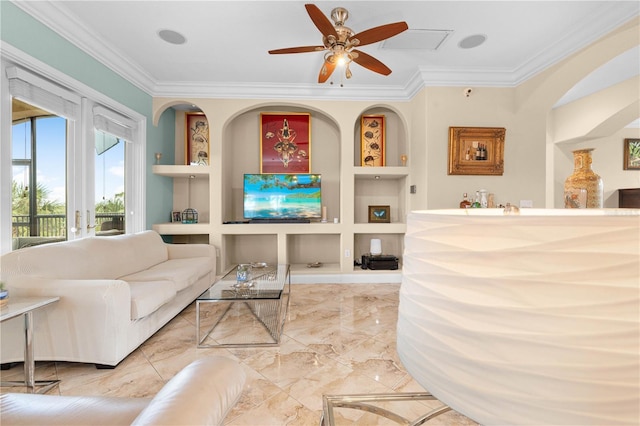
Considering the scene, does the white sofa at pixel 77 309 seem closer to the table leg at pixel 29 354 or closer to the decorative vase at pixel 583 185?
the table leg at pixel 29 354

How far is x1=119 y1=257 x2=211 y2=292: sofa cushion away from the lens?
2.69 meters

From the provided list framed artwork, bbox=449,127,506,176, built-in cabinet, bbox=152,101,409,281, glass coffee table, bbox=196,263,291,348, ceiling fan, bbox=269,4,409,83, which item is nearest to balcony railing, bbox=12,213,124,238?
glass coffee table, bbox=196,263,291,348

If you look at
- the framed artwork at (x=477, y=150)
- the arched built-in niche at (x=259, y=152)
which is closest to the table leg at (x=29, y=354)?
the arched built-in niche at (x=259, y=152)

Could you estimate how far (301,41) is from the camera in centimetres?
306

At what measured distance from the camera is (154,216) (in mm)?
4133

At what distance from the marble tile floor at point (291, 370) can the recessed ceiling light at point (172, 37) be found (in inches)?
109

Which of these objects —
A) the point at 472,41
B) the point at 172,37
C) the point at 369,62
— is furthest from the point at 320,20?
the point at 472,41

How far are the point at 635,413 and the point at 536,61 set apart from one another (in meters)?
4.17

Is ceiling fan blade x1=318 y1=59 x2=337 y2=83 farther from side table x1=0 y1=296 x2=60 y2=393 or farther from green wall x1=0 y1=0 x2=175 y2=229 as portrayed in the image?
side table x1=0 y1=296 x2=60 y2=393

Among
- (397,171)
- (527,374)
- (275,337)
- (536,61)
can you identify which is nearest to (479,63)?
(536,61)

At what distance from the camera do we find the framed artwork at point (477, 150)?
3.76 meters

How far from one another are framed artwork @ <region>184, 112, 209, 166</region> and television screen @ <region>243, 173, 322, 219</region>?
89cm

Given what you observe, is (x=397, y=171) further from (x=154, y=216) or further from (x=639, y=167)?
(x=639, y=167)

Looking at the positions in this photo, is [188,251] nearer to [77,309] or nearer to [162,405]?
[77,309]
